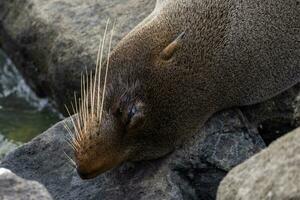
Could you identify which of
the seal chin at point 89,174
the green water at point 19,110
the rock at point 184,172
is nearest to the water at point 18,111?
the green water at point 19,110

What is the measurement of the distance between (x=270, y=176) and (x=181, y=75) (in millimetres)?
1149

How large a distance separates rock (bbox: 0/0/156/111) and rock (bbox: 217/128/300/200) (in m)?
2.40

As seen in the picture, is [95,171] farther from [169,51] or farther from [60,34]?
[60,34]

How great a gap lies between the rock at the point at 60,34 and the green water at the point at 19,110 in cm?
10

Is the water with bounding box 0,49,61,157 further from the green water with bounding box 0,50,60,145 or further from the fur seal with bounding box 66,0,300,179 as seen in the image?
the fur seal with bounding box 66,0,300,179

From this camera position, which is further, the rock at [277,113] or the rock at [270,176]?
the rock at [277,113]

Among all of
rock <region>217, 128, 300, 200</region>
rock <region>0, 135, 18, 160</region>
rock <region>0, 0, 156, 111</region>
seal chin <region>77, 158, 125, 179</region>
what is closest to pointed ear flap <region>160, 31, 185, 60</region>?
seal chin <region>77, 158, 125, 179</region>

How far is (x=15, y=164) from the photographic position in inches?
193

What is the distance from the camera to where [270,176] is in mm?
3408

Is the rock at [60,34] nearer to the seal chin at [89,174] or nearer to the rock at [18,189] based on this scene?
the seal chin at [89,174]

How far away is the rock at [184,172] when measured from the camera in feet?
14.8

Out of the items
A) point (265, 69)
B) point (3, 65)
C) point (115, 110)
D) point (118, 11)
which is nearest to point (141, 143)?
point (115, 110)

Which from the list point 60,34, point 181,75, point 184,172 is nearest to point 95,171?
Result: point 184,172

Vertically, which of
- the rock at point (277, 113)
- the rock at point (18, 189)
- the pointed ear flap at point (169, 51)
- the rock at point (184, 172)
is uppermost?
the rock at point (18, 189)
